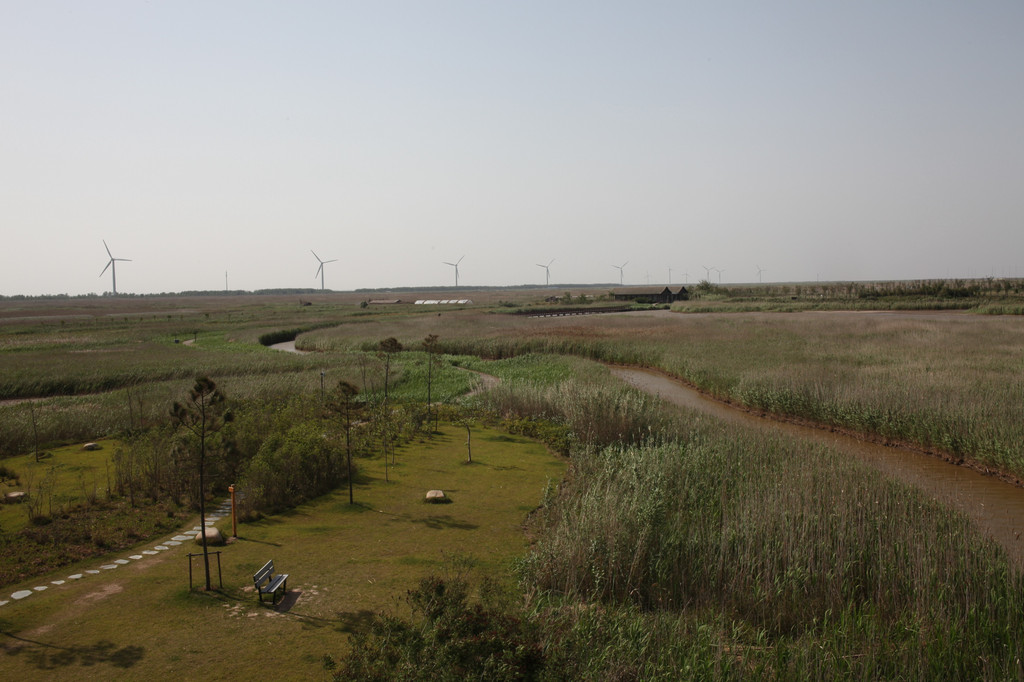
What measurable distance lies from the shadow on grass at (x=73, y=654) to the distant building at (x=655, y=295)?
101 metres

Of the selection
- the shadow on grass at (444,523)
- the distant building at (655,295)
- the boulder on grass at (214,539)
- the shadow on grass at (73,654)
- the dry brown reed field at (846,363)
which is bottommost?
the shadow on grass at (444,523)

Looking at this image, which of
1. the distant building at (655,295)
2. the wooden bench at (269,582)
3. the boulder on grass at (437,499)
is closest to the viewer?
the wooden bench at (269,582)

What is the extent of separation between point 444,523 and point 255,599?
132 inches

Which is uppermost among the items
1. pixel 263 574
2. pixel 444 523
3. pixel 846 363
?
pixel 846 363

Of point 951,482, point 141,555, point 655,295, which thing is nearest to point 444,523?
point 141,555

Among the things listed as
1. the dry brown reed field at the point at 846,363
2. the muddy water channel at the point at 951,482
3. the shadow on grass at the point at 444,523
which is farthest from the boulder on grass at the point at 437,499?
the dry brown reed field at the point at 846,363

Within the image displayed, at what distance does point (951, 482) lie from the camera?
1401 cm

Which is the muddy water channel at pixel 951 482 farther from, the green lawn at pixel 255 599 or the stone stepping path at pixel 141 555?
the stone stepping path at pixel 141 555

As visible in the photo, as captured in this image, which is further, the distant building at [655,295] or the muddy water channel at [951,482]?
the distant building at [655,295]

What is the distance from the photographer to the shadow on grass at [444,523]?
395 inches

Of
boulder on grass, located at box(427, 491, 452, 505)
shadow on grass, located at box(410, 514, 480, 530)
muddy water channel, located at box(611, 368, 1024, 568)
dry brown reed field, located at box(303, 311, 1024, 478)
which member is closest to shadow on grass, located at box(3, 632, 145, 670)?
shadow on grass, located at box(410, 514, 480, 530)

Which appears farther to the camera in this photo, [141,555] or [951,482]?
[951,482]

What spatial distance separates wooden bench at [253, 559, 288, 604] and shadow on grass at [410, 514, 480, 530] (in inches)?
109

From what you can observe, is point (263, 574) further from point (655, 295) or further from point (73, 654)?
point (655, 295)
